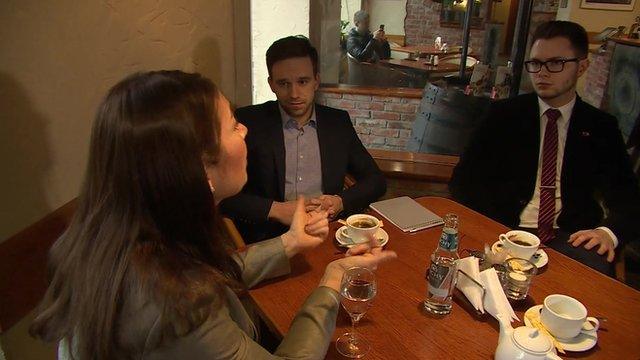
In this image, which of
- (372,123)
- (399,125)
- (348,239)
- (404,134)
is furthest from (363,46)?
(348,239)

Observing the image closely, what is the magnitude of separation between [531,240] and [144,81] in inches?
44.4

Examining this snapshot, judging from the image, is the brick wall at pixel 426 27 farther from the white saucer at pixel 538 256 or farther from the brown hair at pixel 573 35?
the white saucer at pixel 538 256

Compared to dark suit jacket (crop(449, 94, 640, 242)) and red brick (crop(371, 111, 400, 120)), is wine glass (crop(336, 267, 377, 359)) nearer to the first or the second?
dark suit jacket (crop(449, 94, 640, 242))

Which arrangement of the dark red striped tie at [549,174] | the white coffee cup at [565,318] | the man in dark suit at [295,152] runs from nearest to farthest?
the white coffee cup at [565,318]
the man in dark suit at [295,152]
the dark red striped tie at [549,174]

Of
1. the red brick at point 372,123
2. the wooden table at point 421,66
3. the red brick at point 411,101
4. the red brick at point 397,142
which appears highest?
the wooden table at point 421,66

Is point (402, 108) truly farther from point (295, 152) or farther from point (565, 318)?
point (565, 318)

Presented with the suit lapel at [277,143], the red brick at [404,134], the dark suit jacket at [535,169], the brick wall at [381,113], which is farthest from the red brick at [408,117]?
the suit lapel at [277,143]

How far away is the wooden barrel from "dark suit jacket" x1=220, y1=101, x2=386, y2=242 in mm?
1420

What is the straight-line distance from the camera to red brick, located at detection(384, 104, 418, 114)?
169 inches

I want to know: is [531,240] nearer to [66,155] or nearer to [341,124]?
[341,124]

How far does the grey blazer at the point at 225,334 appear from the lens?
0.69 meters

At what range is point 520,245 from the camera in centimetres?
122

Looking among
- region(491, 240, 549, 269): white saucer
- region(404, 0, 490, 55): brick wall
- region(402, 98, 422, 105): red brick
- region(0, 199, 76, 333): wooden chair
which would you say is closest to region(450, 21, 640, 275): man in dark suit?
region(491, 240, 549, 269): white saucer

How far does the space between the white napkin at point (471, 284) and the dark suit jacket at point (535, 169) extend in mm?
936
